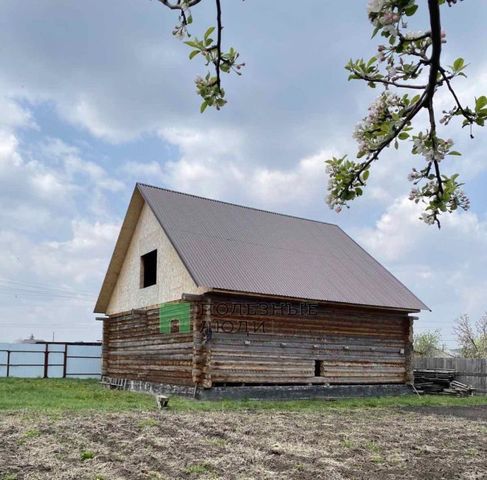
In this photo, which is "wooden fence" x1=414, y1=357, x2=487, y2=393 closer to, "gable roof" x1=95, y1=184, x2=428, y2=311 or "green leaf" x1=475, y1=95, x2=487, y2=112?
"gable roof" x1=95, y1=184, x2=428, y2=311

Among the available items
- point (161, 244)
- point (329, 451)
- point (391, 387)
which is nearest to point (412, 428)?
point (329, 451)

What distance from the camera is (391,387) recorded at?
20.2 meters

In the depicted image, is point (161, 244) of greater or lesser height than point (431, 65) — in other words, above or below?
above

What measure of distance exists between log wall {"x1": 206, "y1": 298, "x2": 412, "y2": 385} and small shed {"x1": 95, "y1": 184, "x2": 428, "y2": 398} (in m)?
0.03

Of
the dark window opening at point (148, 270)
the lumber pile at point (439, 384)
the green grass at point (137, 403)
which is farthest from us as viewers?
the lumber pile at point (439, 384)

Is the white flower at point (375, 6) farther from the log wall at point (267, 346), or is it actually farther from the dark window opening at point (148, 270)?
the dark window opening at point (148, 270)

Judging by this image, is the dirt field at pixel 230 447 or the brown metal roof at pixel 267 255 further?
the brown metal roof at pixel 267 255

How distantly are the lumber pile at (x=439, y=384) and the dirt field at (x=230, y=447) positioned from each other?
9849mm

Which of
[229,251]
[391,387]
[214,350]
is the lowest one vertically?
[391,387]

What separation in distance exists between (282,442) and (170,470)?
8.60 feet

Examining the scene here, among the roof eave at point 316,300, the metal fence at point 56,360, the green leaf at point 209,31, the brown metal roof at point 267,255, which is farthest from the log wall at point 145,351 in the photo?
the green leaf at point 209,31

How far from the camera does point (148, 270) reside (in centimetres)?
2070

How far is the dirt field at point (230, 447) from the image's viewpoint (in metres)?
7.15

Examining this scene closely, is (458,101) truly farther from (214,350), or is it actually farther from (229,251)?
(229,251)
